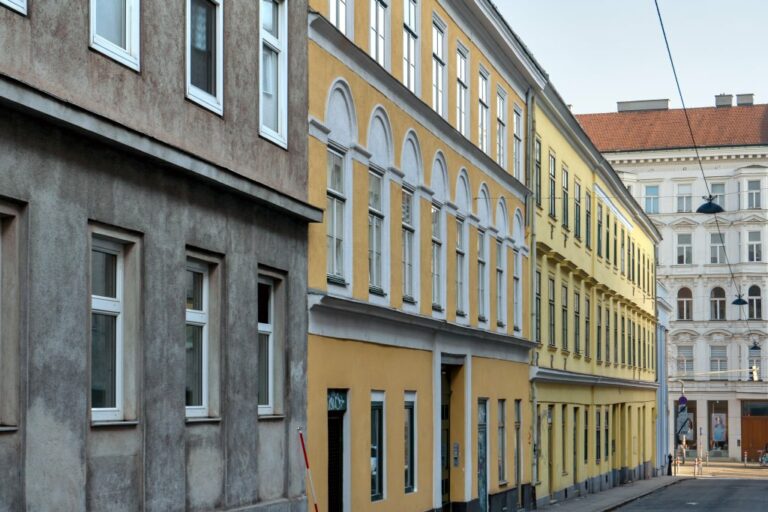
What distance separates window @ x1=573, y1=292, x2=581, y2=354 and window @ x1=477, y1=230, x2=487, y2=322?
1374 centimetres

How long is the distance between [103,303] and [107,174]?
41.9 inches

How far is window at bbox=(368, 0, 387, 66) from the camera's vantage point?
20.8m

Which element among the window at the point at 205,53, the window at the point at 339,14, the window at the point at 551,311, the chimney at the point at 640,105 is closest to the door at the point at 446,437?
→ the window at the point at 339,14

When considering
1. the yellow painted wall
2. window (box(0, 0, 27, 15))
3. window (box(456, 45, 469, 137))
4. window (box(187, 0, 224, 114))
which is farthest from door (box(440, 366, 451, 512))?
window (box(0, 0, 27, 15))

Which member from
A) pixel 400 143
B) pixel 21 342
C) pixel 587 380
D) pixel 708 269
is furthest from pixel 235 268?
pixel 708 269

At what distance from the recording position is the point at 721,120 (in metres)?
90.3

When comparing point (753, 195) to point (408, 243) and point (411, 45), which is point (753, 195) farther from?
point (408, 243)

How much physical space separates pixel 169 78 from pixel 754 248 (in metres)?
77.9

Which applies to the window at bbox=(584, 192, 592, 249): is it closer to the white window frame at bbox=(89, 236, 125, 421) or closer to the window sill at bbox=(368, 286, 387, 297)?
the window sill at bbox=(368, 286, 387, 297)

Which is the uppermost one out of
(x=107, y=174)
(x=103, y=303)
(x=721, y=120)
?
(x=721, y=120)

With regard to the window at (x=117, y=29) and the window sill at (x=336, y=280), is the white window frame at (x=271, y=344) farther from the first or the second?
the window at (x=117, y=29)

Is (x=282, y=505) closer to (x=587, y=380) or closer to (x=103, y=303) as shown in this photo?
(x=103, y=303)

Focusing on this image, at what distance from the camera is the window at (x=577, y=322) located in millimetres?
42344

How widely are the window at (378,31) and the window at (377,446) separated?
4.86 metres
